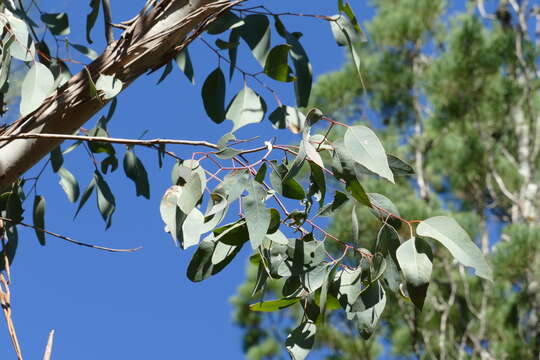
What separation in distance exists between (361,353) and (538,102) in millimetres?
1888

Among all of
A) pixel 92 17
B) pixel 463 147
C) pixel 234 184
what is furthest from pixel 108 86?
pixel 463 147

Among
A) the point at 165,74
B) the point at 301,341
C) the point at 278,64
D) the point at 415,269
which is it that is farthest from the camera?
the point at 165,74

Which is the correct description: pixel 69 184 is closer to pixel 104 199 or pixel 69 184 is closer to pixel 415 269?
pixel 104 199

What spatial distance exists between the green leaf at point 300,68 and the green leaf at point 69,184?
44 centimetres

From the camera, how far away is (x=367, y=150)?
671 mm

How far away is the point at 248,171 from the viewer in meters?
0.72

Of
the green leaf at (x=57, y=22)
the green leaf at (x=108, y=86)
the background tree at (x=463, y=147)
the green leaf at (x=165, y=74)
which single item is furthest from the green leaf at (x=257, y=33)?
the background tree at (x=463, y=147)

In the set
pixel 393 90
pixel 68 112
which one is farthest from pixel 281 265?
pixel 393 90

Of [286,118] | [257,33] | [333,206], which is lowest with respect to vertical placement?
[333,206]

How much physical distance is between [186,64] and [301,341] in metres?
0.48

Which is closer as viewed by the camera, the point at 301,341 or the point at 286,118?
the point at 301,341

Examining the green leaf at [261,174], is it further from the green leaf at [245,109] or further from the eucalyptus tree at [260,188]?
the green leaf at [245,109]

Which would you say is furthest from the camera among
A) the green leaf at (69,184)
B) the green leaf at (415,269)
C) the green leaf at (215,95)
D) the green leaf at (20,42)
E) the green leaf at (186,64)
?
the green leaf at (69,184)

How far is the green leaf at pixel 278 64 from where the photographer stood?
0.88 meters
